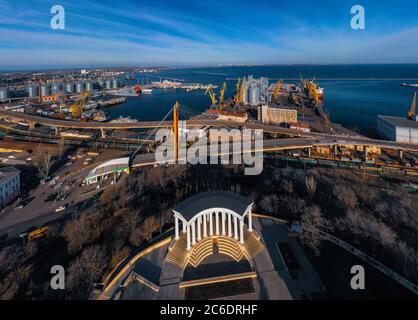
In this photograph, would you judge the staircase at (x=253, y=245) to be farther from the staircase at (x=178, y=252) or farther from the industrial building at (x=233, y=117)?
the industrial building at (x=233, y=117)

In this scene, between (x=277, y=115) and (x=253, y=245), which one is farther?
(x=277, y=115)

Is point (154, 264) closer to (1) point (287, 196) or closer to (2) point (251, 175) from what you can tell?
(1) point (287, 196)

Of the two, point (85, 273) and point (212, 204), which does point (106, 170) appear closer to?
point (85, 273)

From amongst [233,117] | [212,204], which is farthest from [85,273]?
[233,117]

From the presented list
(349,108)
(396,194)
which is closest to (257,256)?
(396,194)

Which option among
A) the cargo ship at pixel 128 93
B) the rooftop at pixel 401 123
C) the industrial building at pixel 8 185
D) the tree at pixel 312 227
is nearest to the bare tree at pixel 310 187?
the tree at pixel 312 227

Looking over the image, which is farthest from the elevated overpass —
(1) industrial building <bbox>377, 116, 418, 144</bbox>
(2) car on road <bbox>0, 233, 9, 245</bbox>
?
(2) car on road <bbox>0, 233, 9, 245</bbox>
